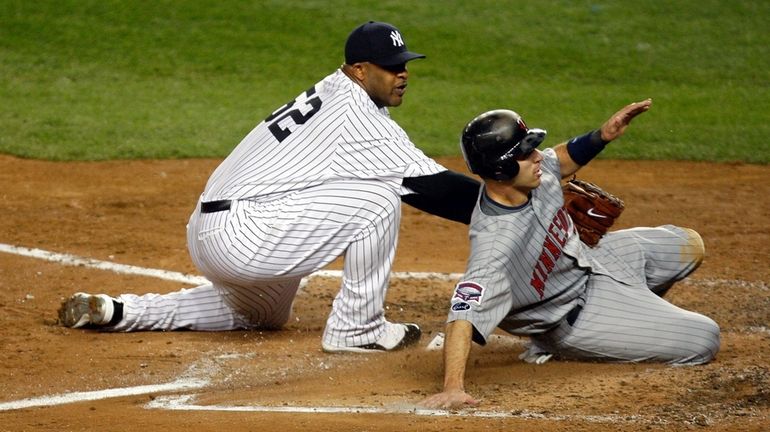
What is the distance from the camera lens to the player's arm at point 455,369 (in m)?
4.35

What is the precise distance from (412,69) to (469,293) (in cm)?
709

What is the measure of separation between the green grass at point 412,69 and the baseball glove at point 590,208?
406cm

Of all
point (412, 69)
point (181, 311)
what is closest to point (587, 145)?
point (181, 311)

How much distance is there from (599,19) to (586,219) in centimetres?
738

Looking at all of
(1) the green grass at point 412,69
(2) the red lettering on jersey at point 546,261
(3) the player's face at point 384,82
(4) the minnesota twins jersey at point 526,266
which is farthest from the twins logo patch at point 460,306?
(1) the green grass at point 412,69

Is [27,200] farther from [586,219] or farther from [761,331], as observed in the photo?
[761,331]

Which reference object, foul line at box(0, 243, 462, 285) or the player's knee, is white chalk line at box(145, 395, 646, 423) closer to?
the player's knee

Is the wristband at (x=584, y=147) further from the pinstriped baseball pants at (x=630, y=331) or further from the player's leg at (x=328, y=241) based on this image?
the player's leg at (x=328, y=241)

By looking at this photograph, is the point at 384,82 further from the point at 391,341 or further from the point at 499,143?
the point at 391,341

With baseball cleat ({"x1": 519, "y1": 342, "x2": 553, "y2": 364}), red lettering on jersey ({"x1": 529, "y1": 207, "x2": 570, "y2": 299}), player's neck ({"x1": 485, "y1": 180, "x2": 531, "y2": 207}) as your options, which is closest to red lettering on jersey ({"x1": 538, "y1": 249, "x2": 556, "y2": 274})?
red lettering on jersey ({"x1": 529, "y1": 207, "x2": 570, "y2": 299})

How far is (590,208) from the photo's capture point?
5203 mm

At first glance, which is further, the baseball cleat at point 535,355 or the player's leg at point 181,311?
the player's leg at point 181,311

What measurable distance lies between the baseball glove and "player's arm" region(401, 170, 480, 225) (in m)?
0.42

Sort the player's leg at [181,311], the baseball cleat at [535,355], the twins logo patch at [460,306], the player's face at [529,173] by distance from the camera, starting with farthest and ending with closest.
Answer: the player's leg at [181,311]
the baseball cleat at [535,355]
the player's face at [529,173]
the twins logo patch at [460,306]
